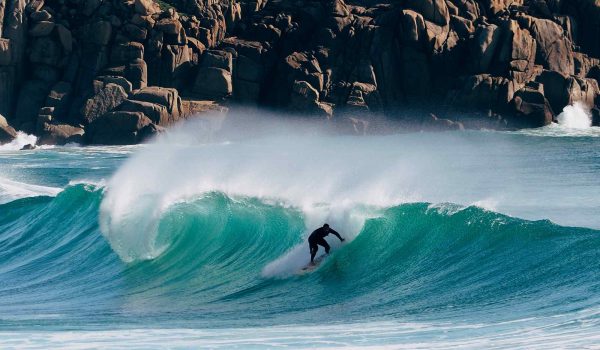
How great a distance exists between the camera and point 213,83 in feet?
196

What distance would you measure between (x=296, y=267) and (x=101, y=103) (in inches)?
1566

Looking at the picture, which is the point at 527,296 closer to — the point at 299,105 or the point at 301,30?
the point at 299,105

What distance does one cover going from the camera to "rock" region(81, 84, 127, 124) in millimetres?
58062

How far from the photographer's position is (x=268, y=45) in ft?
204

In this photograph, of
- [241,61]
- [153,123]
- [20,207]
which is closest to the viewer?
[20,207]

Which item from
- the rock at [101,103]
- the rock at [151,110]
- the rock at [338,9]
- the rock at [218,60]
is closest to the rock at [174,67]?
the rock at [218,60]

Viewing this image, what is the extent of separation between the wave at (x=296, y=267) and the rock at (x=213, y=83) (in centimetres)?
3324

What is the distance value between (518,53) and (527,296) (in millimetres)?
42859

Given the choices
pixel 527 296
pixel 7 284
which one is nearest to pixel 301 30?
pixel 7 284

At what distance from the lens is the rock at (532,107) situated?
185 feet

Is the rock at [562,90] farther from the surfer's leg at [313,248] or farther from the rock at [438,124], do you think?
the surfer's leg at [313,248]

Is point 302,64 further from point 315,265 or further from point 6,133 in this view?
point 315,265

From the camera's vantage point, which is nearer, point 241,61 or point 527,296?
point 527,296

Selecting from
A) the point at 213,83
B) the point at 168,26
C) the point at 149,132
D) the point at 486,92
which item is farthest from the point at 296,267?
the point at 168,26
